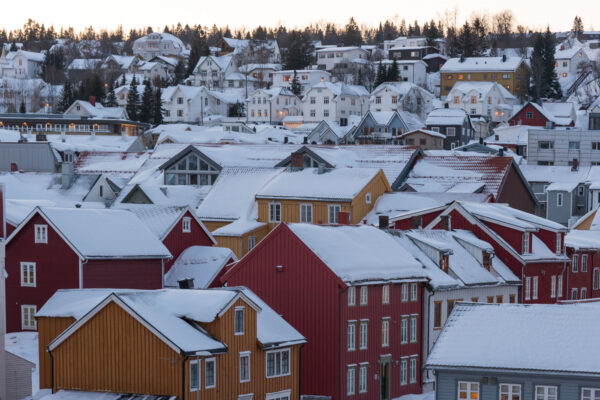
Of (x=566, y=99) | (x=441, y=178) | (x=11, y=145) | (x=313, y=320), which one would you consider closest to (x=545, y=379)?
A: (x=313, y=320)

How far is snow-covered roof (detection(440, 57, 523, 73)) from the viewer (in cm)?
18516

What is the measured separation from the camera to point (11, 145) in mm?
104938

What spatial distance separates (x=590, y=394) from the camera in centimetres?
3703

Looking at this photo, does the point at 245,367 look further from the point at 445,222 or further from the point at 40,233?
the point at 445,222

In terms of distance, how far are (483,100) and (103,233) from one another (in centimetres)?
11856

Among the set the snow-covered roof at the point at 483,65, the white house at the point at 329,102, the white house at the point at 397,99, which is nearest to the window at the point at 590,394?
the white house at the point at 329,102

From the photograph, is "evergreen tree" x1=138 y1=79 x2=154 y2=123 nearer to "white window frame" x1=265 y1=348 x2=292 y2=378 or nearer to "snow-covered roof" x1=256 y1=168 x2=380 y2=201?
"snow-covered roof" x1=256 y1=168 x2=380 y2=201

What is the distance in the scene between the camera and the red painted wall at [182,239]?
6265 cm

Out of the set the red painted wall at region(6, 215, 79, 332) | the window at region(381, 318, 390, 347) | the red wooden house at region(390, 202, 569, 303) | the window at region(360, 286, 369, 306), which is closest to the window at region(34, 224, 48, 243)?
the red painted wall at region(6, 215, 79, 332)

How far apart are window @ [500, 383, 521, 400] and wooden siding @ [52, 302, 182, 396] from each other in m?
9.89

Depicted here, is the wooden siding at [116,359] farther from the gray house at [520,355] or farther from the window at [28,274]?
the window at [28,274]

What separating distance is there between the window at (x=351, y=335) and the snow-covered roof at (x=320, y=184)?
73.0 ft

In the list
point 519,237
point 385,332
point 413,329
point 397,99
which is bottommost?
point 413,329

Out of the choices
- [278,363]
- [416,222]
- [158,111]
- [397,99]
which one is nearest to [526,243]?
[416,222]
